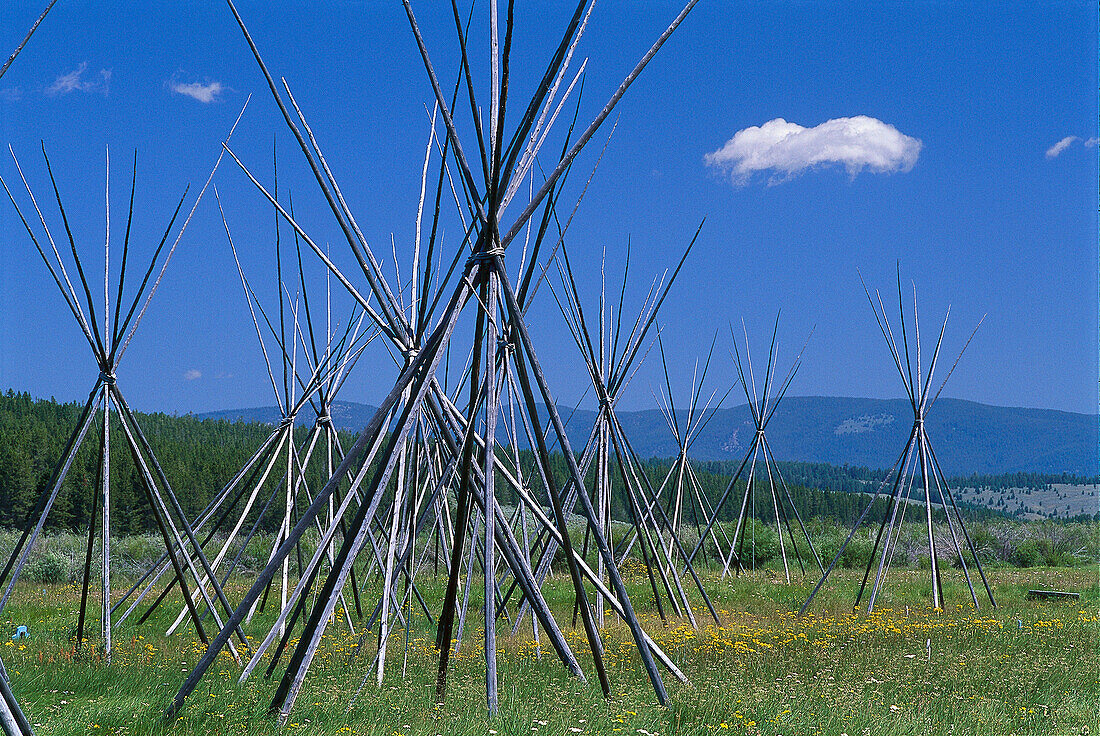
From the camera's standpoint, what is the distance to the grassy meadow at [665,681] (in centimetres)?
418

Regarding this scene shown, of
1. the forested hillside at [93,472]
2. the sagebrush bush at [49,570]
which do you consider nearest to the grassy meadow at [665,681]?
the sagebrush bush at [49,570]

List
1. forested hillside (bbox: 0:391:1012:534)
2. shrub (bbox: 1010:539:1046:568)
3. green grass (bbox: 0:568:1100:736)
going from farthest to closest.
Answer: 1. forested hillside (bbox: 0:391:1012:534)
2. shrub (bbox: 1010:539:1046:568)
3. green grass (bbox: 0:568:1100:736)

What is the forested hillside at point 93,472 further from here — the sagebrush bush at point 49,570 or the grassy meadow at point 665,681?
the grassy meadow at point 665,681

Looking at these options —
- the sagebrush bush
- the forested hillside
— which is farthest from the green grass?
the forested hillside

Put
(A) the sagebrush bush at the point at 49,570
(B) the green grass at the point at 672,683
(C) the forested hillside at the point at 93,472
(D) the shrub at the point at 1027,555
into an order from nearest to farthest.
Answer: (B) the green grass at the point at 672,683, (A) the sagebrush bush at the point at 49,570, (D) the shrub at the point at 1027,555, (C) the forested hillside at the point at 93,472

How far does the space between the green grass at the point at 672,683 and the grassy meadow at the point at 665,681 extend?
0.02 metres

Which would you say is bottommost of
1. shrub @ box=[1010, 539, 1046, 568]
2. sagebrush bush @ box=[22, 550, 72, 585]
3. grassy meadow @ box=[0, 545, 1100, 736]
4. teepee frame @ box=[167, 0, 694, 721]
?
shrub @ box=[1010, 539, 1046, 568]

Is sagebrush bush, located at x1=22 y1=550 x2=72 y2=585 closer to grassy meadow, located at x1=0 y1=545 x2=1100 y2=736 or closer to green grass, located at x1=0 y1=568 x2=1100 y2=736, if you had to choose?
grassy meadow, located at x1=0 y1=545 x2=1100 y2=736

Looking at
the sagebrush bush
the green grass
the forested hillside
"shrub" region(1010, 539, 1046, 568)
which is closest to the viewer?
the green grass

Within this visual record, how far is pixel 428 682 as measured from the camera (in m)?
5.50

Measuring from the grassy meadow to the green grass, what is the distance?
2 cm

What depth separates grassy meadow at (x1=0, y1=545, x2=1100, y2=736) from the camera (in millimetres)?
4180

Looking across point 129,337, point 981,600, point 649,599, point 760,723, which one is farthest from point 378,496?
point 981,600

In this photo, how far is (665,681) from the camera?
5.38 meters
